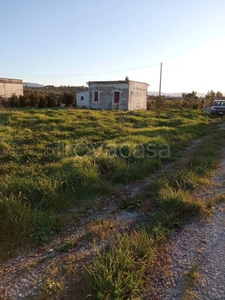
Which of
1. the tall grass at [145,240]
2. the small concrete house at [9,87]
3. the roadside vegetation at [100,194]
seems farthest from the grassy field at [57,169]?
the small concrete house at [9,87]

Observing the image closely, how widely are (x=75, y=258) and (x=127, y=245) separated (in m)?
0.59

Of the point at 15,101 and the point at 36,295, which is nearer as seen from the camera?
the point at 36,295

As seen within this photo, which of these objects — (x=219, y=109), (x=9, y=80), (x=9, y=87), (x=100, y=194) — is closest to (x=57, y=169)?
(x=100, y=194)

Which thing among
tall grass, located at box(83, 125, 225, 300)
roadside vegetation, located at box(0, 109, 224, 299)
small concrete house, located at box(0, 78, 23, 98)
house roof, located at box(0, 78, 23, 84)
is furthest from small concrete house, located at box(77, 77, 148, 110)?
tall grass, located at box(83, 125, 225, 300)

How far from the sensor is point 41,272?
2.46 m

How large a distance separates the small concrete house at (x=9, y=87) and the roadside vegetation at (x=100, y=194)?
20.8 metres

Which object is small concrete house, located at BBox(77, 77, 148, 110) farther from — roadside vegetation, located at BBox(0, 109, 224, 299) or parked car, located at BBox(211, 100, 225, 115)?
roadside vegetation, located at BBox(0, 109, 224, 299)

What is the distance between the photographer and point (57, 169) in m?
5.07

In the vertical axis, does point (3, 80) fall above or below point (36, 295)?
above

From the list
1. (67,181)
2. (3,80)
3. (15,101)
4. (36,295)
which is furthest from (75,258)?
(3,80)

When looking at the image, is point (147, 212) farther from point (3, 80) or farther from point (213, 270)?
point (3, 80)

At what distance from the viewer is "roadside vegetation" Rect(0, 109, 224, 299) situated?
233 centimetres

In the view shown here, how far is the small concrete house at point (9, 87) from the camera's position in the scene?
2634cm

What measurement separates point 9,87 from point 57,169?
25460mm
